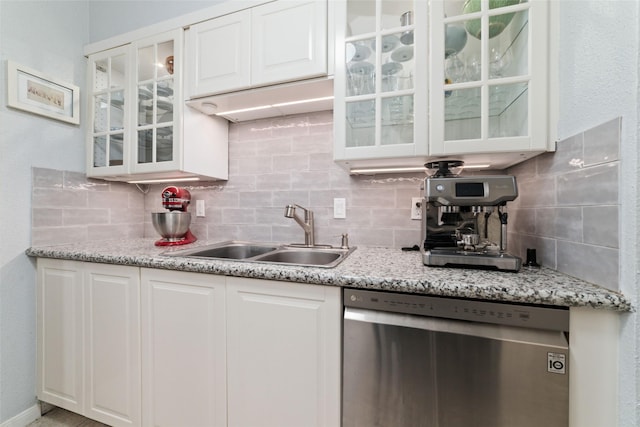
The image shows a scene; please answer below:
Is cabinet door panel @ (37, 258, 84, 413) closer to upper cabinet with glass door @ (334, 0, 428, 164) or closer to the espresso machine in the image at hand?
upper cabinet with glass door @ (334, 0, 428, 164)

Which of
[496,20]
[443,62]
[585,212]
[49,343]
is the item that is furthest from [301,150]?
[49,343]

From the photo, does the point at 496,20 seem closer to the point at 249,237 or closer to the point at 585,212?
the point at 585,212

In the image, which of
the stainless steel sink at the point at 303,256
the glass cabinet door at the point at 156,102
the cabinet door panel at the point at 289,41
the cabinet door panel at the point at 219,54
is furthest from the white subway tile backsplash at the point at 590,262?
the glass cabinet door at the point at 156,102

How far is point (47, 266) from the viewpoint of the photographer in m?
1.46

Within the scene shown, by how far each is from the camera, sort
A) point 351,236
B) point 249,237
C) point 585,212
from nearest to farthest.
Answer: point 585,212
point 351,236
point 249,237

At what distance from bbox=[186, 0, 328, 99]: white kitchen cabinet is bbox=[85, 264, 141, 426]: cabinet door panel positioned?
1054 mm

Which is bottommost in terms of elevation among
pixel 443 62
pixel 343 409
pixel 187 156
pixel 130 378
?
pixel 130 378

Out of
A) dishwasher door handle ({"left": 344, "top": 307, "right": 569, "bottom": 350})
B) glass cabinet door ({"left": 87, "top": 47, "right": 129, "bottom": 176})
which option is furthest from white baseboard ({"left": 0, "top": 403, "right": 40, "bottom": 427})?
dishwasher door handle ({"left": 344, "top": 307, "right": 569, "bottom": 350})

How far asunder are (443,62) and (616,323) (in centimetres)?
100

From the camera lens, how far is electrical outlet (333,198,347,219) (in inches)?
62.7

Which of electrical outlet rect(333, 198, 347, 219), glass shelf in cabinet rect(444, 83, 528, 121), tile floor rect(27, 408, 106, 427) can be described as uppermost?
glass shelf in cabinet rect(444, 83, 528, 121)

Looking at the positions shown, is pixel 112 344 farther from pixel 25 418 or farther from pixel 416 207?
pixel 416 207

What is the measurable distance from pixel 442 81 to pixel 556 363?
3.30ft

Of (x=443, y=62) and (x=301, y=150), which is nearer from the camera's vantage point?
(x=443, y=62)
